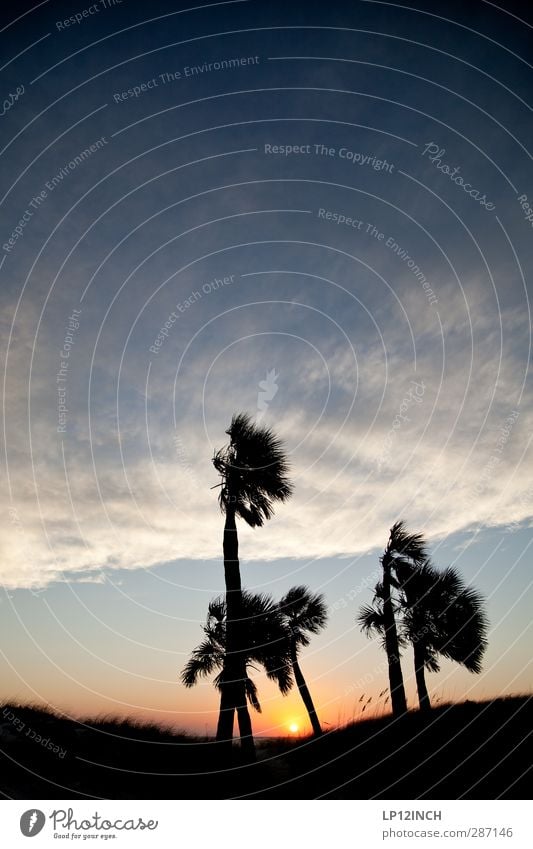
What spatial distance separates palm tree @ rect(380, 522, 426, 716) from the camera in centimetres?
1478

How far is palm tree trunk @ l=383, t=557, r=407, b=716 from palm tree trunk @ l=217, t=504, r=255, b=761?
598 centimetres

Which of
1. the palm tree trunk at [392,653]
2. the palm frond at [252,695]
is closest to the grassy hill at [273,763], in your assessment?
the palm tree trunk at [392,653]

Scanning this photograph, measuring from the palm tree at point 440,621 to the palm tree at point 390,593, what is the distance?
0.69 m

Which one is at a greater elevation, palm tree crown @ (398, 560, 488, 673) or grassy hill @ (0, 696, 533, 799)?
palm tree crown @ (398, 560, 488, 673)

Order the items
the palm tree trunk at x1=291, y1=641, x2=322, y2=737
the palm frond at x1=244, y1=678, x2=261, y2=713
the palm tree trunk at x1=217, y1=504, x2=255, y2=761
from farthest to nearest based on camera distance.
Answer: the palm tree trunk at x1=291, y1=641, x2=322, y2=737
the palm frond at x1=244, y1=678, x2=261, y2=713
the palm tree trunk at x1=217, y1=504, x2=255, y2=761


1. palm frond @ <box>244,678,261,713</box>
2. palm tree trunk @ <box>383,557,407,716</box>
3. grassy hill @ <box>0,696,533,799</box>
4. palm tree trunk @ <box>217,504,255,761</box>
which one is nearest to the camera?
grassy hill @ <box>0,696,533,799</box>

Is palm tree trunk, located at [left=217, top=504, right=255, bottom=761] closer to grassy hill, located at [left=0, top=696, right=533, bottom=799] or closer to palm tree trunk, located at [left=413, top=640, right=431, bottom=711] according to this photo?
grassy hill, located at [left=0, top=696, right=533, bottom=799]

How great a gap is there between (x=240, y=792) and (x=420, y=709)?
9254 millimetres

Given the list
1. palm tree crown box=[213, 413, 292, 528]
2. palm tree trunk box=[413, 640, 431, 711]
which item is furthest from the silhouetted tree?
palm tree crown box=[213, 413, 292, 528]

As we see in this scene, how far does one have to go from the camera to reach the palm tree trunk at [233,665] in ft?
36.3

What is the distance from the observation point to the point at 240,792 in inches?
367

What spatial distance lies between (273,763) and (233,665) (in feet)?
8.21

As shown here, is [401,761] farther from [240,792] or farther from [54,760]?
[54,760]
